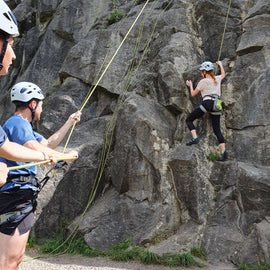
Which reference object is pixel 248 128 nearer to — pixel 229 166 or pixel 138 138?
pixel 229 166

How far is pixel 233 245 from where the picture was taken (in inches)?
230

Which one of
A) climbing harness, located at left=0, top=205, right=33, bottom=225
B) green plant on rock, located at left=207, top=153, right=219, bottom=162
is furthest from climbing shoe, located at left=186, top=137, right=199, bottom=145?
climbing harness, located at left=0, top=205, right=33, bottom=225

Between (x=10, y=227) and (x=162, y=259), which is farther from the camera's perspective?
(x=162, y=259)

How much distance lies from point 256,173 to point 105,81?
557 cm

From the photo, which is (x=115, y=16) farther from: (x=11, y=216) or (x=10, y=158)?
(x=10, y=158)

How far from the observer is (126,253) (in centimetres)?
612

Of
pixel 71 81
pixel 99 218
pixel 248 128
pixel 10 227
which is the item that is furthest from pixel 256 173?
pixel 71 81

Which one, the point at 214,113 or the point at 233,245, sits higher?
the point at 214,113

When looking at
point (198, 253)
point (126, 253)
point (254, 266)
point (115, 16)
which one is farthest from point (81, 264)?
point (115, 16)

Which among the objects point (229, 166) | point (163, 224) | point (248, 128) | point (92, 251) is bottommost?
point (92, 251)

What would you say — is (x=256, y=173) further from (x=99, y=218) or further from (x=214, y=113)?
(x=99, y=218)

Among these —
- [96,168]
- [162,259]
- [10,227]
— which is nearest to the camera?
[10,227]

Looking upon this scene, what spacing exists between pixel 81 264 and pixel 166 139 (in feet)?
11.5

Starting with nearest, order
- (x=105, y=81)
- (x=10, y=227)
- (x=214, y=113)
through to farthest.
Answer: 1. (x=10, y=227)
2. (x=214, y=113)
3. (x=105, y=81)
